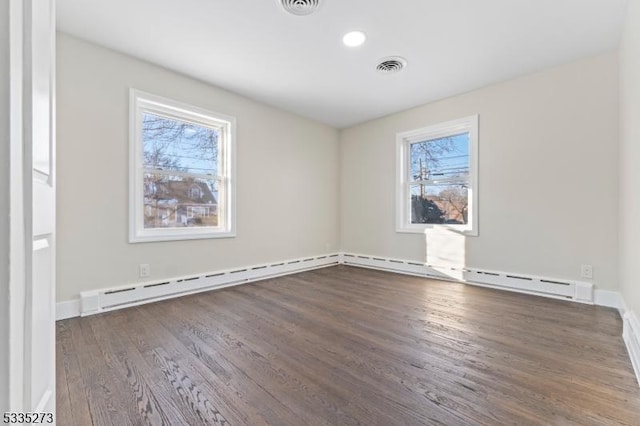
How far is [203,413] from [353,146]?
433 cm

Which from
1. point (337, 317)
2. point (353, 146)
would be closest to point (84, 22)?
point (337, 317)

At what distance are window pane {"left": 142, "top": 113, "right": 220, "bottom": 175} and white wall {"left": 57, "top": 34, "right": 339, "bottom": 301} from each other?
0.82 feet

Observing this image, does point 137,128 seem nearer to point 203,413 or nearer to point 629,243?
point 203,413

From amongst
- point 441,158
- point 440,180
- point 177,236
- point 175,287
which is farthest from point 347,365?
point 441,158

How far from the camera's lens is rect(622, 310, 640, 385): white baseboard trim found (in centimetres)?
158

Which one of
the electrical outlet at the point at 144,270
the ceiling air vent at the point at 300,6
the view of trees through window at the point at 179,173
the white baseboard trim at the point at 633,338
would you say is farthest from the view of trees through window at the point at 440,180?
the electrical outlet at the point at 144,270

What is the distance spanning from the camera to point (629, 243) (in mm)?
2053

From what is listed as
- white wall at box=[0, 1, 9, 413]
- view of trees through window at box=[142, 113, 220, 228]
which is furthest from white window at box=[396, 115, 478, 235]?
white wall at box=[0, 1, 9, 413]

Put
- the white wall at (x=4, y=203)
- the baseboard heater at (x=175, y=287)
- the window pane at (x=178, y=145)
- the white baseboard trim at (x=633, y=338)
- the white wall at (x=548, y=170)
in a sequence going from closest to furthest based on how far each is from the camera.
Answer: the white wall at (x=4, y=203), the white baseboard trim at (x=633, y=338), the baseboard heater at (x=175, y=287), the white wall at (x=548, y=170), the window pane at (x=178, y=145)

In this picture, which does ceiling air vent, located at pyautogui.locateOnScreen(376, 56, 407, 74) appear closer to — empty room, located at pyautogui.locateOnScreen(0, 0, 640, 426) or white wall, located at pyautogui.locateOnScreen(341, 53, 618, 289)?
empty room, located at pyautogui.locateOnScreen(0, 0, 640, 426)

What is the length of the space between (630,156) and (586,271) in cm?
130

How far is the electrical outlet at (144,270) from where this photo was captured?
2820 mm

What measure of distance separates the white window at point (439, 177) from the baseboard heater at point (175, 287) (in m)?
1.86

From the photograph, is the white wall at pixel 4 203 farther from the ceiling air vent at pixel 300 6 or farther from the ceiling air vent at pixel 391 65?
the ceiling air vent at pixel 391 65
